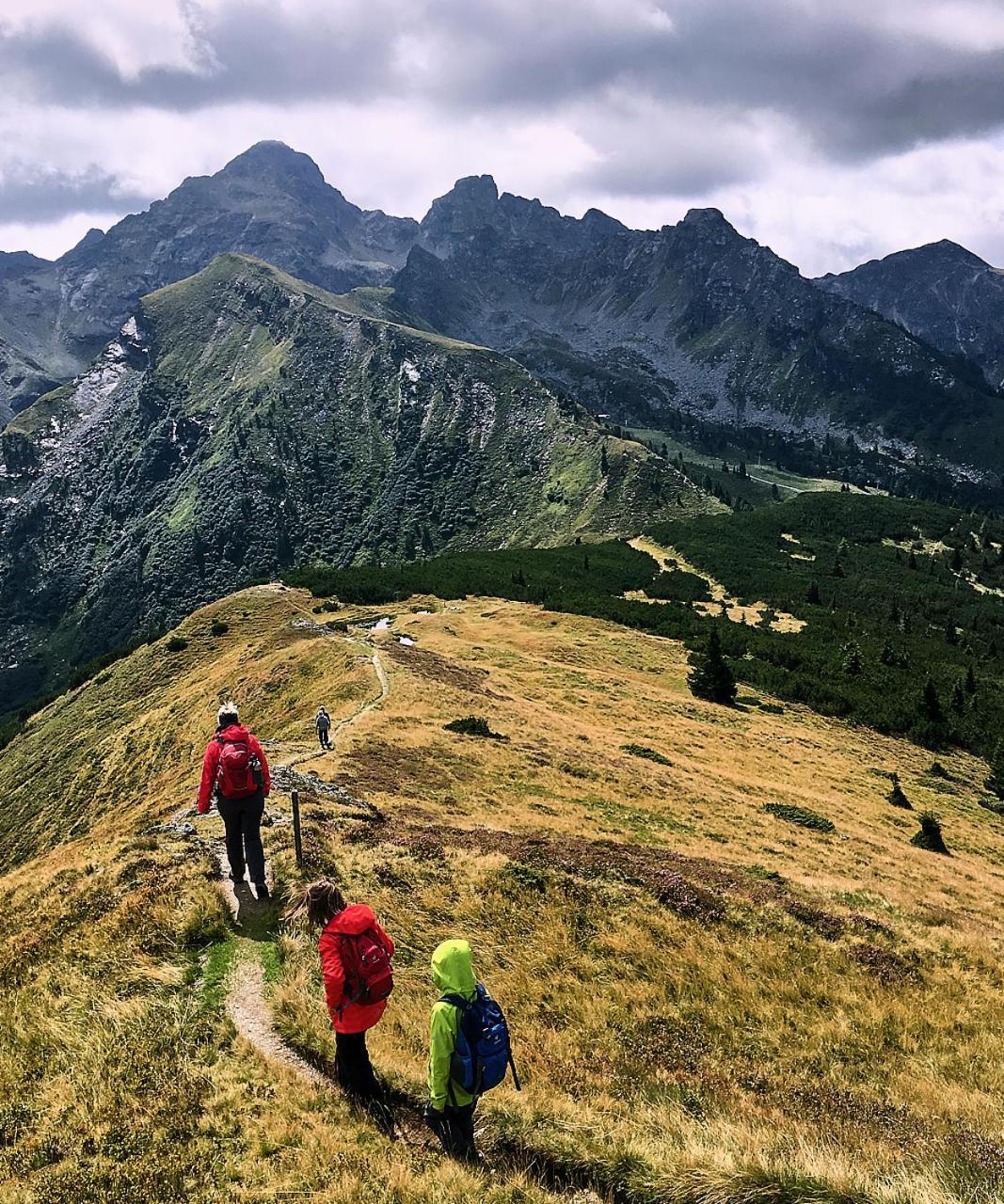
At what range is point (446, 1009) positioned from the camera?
7.34 metres

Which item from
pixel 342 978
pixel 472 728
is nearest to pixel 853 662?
pixel 472 728

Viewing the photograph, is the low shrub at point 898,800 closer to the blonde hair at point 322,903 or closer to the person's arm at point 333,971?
the blonde hair at point 322,903

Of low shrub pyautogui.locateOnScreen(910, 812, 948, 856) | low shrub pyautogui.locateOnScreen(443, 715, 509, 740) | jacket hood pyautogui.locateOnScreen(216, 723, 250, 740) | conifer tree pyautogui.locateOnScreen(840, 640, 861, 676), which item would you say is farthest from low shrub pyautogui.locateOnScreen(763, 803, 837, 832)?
conifer tree pyautogui.locateOnScreen(840, 640, 861, 676)

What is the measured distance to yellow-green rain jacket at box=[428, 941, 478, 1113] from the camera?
7.30m

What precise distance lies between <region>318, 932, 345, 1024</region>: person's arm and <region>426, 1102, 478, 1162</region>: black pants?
5.41ft

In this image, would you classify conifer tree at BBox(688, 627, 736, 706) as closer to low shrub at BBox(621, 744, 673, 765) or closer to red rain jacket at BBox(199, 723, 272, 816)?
low shrub at BBox(621, 744, 673, 765)

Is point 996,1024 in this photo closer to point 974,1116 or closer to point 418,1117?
point 974,1116

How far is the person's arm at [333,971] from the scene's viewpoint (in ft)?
Result: 25.7

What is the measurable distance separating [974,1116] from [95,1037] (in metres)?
12.9

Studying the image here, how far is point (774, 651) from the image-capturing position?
236 feet

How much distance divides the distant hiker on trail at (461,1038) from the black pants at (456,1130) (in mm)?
105

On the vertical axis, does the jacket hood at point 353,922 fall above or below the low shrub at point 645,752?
above

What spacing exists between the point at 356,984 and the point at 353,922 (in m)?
0.72

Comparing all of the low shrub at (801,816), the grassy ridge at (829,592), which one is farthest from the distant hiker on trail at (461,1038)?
the grassy ridge at (829,592)
